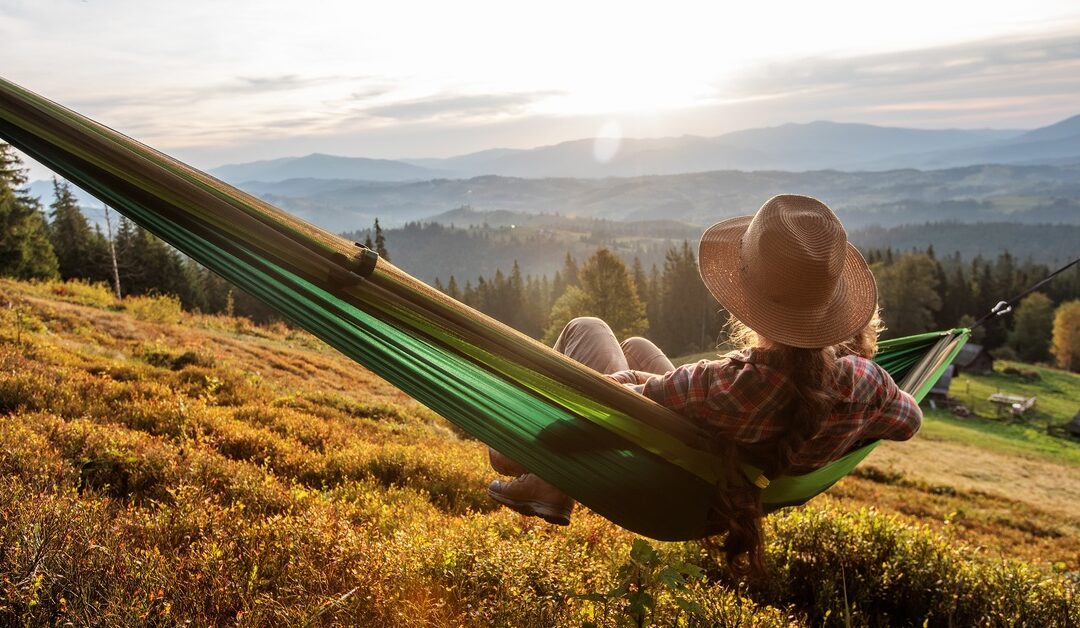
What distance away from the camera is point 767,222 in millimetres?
1915

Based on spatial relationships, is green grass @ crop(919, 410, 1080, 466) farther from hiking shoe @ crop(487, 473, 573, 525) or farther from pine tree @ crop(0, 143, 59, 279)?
pine tree @ crop(0, 143, 59, 279)

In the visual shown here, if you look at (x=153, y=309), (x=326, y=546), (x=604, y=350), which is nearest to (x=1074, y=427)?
(x=153, y=309)

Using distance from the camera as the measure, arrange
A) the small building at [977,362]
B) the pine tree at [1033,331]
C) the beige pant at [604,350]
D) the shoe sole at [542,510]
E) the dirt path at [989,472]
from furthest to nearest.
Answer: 1. the pine tree at [1033,331]
2. the small building at [977,362]
3. the dirt path at [989,472]
4. the beige pant at [604,350]
5. the shoe sole at [542,510]

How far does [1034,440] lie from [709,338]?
24792 millimetres

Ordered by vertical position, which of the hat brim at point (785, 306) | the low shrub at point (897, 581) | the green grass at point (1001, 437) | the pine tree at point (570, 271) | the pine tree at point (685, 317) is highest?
the hat brim at point (785, 306)

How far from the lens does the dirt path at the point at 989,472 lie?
18.0 m

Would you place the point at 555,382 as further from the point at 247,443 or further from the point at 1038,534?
the point at 1038,534

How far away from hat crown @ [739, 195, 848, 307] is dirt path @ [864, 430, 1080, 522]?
58.5 ft

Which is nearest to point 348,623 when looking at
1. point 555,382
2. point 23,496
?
point 555,382

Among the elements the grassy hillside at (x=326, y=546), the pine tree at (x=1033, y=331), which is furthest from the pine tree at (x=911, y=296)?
the grassy hillside at (x=326, y=546)

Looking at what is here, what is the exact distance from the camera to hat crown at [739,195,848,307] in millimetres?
1879

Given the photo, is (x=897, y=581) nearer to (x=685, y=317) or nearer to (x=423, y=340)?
(x=423, y=340)

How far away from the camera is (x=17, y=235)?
27641 mm

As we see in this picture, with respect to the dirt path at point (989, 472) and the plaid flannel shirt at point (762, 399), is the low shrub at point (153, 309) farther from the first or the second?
the dirt path at point (989, 472)
